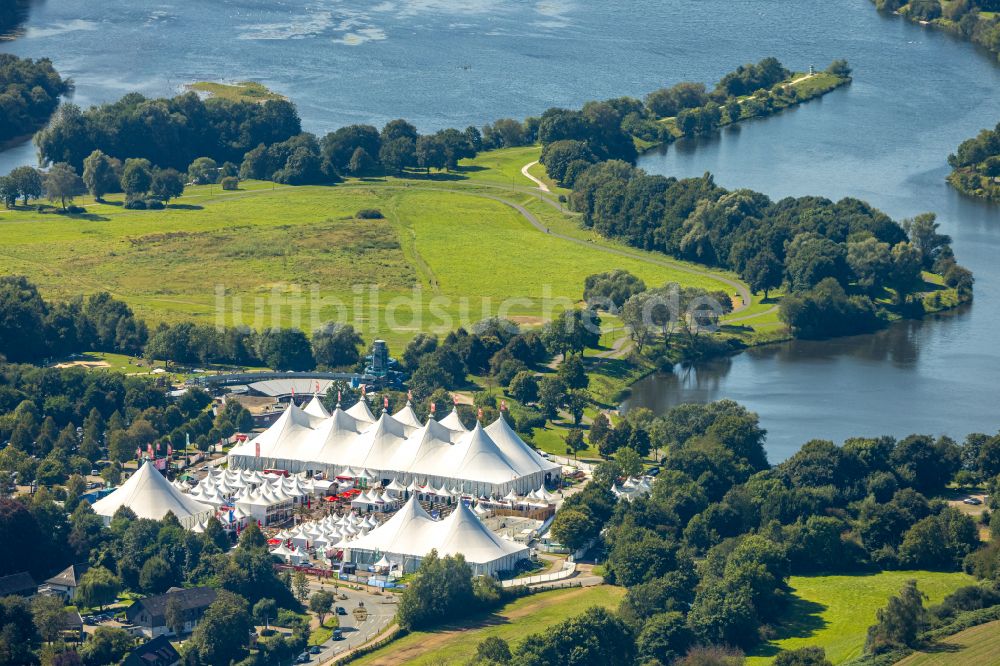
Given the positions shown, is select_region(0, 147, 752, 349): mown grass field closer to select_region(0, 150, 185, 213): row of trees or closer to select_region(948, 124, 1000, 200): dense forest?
select_region(0, 150, 185, 213): row of trees

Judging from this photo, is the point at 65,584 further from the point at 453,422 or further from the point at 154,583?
the point at 453,422

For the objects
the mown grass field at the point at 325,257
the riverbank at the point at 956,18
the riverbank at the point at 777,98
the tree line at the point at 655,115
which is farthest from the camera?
the riverbank at the point at 956,18

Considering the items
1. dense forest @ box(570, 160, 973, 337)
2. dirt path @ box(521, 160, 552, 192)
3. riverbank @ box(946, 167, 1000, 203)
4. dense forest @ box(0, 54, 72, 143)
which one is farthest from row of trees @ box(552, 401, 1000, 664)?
dense forest @ box(0, 54, 72, 143)

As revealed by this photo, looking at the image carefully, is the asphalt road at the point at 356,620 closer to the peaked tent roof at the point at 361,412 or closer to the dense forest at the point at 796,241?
the peaked tent roof at the point at 361,412

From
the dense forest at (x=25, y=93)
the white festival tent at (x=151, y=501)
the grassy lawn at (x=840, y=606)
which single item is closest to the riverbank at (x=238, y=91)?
the dense forest at (x=25, y=93)

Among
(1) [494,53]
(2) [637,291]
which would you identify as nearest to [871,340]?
(2) [637,291]

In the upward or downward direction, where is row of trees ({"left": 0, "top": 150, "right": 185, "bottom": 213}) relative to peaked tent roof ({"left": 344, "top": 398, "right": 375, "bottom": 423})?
upward
